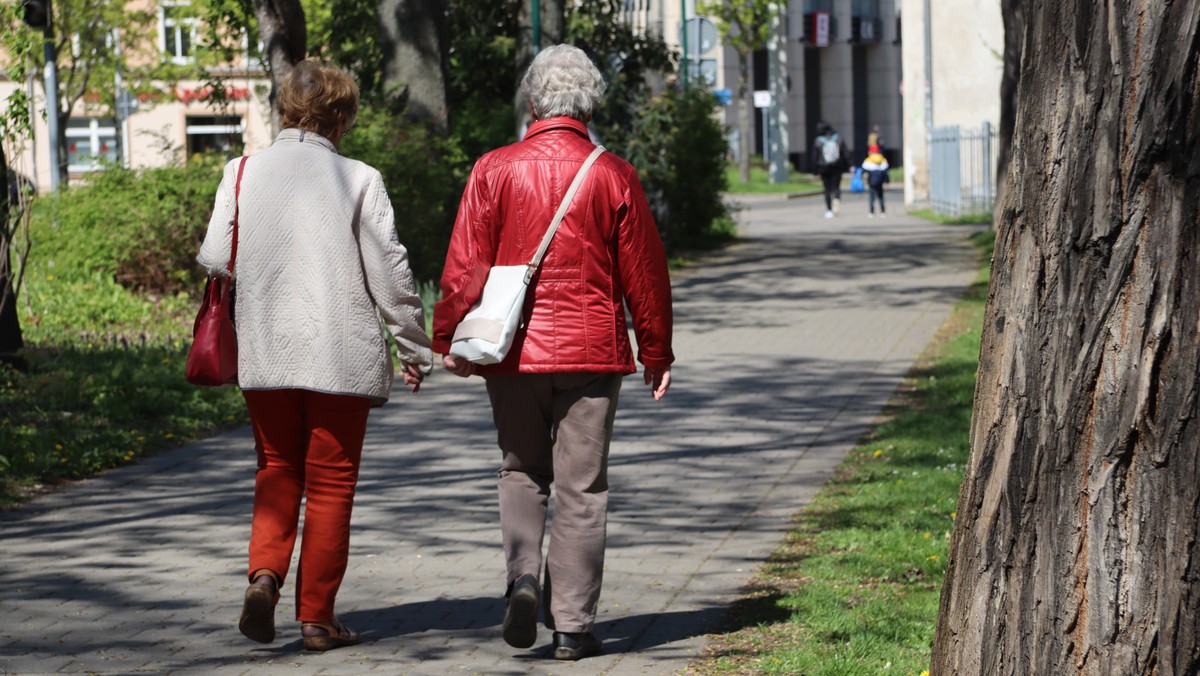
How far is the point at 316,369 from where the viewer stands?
487 centimetres

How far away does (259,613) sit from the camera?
4.89m

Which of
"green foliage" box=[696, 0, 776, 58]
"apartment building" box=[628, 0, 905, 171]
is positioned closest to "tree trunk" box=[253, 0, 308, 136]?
"green foliage" box=[696, 0, 776, 58]

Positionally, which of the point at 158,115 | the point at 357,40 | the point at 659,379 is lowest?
the point at 659,379

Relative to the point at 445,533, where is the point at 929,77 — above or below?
above

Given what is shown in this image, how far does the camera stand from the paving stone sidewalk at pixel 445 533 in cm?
514

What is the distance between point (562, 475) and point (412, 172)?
34.7 ft

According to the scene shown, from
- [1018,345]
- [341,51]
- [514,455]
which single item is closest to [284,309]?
[514,455]

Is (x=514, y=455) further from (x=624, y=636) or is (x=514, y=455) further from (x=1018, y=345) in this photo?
(x=1018, y=345)

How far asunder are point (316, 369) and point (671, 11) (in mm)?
60379

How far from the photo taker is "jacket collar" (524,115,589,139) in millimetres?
4969

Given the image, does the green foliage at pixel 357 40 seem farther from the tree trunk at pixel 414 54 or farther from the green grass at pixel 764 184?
the green grass at pixel 764 184

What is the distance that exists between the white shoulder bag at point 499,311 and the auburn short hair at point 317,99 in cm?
70

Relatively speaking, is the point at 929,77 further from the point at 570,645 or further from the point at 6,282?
the point at 570,645

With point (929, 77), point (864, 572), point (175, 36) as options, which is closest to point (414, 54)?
point (864, 572)
